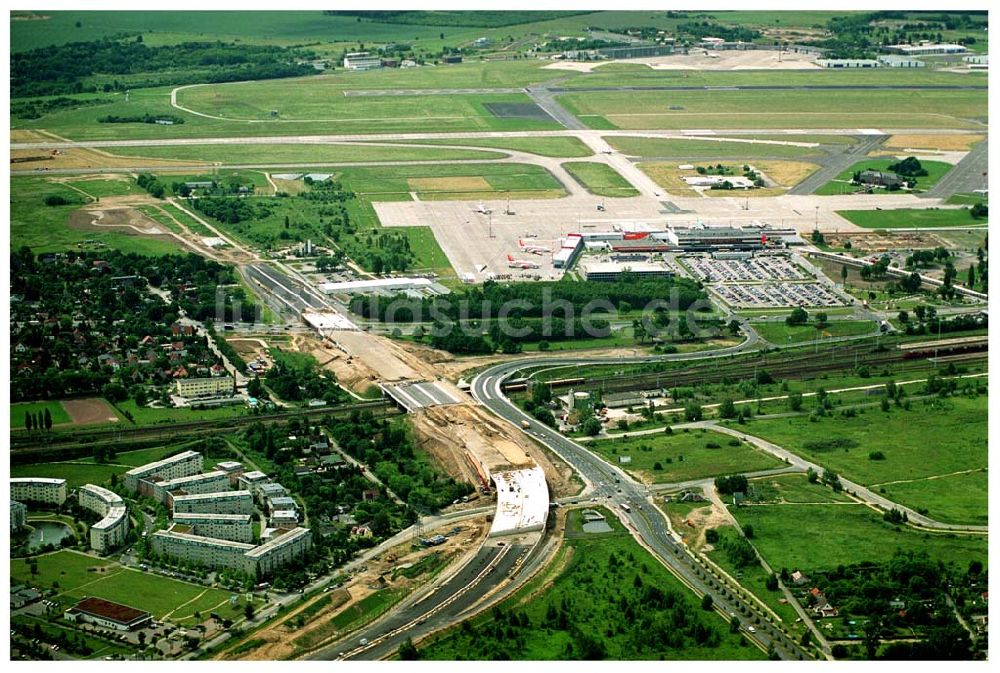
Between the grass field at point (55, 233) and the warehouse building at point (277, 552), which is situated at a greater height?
the grass field at point (55, 233)

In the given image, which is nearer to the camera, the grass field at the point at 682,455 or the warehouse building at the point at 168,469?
the warehouse building at the point at 168,469

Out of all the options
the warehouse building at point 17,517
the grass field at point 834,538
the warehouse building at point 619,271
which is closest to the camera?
the grass field at point 834,538

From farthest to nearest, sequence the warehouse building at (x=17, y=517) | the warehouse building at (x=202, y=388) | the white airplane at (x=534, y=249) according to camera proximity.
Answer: the white airplane at (x=534, y=249) < the warehouse building at (x=202, y=388) < the warehouse building at (x=17, y=517)

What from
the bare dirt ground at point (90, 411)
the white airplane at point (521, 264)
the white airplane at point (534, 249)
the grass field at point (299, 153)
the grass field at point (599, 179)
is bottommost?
the bare dirt ground at point (90, 411)

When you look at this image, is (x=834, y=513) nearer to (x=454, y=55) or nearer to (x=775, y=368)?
(x=775, y=368)

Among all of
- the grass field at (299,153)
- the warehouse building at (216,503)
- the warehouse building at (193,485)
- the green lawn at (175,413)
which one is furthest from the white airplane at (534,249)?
the warehouse building at (216,503)

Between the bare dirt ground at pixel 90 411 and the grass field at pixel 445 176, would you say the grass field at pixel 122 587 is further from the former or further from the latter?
the grass field at pixel 445 176

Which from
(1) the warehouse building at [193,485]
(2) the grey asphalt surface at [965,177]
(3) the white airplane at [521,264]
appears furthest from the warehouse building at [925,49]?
(1) the warehouse building at [193,485]

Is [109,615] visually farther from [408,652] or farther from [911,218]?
[911,218]
